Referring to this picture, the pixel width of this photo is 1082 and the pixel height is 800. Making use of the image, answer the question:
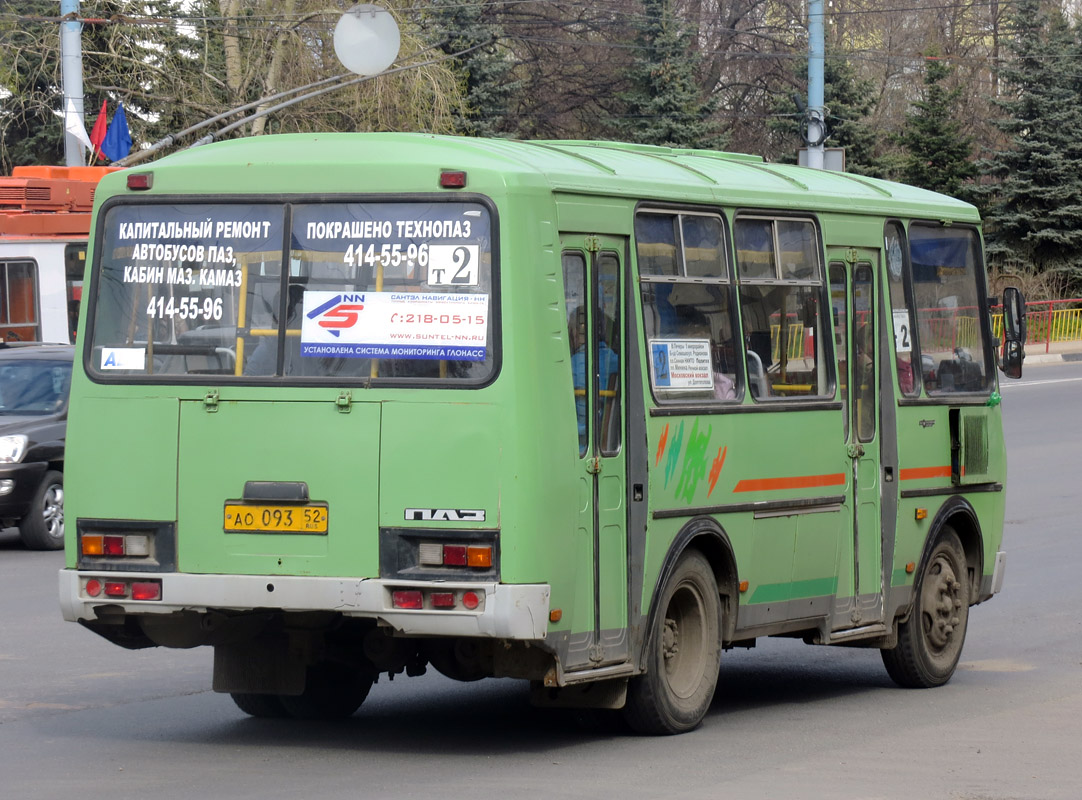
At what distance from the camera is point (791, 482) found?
9156 millimetres

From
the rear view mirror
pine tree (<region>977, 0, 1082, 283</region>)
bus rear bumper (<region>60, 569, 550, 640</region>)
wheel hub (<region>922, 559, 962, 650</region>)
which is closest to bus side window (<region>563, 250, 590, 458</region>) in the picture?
bus rear bumper (<region>60, 569, 550, 640</region>)

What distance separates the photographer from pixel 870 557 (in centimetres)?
985

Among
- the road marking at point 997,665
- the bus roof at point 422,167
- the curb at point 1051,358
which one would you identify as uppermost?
the curb at point 1051,358

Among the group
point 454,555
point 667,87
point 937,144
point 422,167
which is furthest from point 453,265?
point 937,144

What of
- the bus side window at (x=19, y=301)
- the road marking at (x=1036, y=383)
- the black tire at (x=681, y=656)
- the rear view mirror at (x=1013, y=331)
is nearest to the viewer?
the black tire at (x=681, y=656)

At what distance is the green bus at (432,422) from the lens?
7340mm

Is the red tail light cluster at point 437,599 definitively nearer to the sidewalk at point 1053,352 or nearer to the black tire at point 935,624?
the black tire at point 935,624

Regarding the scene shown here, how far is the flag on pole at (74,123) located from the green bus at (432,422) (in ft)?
61.1

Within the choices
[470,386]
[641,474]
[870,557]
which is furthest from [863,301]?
[470,386]

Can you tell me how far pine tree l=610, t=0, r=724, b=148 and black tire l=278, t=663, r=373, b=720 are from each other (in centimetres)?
3985

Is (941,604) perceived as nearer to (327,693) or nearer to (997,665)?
(997,665)

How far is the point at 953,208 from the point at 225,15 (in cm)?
3396

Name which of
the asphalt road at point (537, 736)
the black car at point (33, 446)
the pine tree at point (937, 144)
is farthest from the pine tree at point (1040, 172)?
the asphalt road at point (537, 736)

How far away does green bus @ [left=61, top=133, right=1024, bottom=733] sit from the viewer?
24.1 ft
